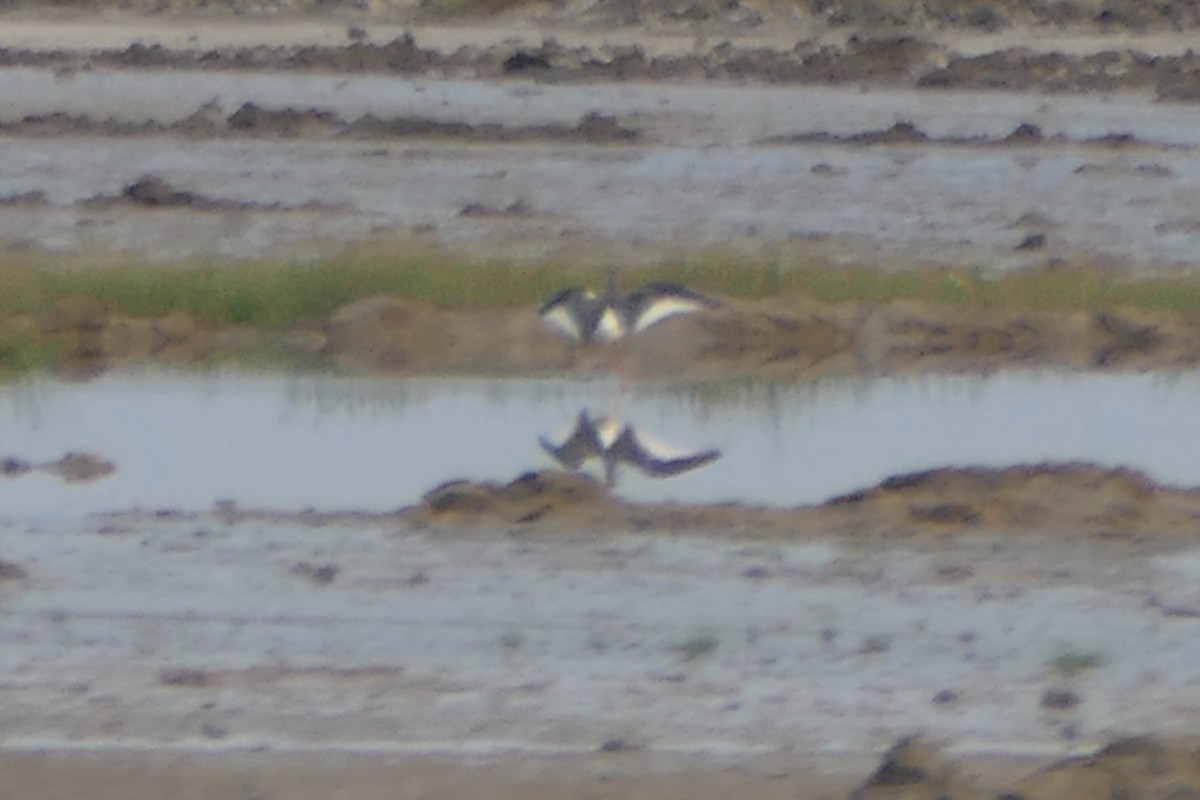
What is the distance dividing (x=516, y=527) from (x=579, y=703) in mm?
1804

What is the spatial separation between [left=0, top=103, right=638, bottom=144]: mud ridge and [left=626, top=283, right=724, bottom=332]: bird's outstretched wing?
559 centimetres

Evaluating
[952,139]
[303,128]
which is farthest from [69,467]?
[952,139]

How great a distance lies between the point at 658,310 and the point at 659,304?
0.09 ft

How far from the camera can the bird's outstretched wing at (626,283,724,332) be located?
11703 mm

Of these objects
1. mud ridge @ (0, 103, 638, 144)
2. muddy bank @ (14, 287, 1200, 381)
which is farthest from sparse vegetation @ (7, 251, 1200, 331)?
mud ridge @ (0, 103, 638, 144)

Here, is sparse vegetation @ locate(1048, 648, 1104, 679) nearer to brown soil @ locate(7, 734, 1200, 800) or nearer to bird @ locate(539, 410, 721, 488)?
brown soil @ locate(7, 734, 1200, 800)

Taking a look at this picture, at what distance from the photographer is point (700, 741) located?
20.5 ft

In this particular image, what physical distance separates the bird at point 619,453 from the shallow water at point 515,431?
65 mm

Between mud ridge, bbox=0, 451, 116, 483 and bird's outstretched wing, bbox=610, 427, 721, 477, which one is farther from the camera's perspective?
bird's outstretched wing, bbox=610, 427, 721, 477

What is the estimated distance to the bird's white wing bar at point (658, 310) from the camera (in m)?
11.7

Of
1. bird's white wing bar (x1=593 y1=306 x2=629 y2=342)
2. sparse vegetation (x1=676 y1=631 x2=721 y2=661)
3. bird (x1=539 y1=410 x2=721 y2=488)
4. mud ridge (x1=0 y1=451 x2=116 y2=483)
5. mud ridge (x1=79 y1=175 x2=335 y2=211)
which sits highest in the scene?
mud ridge (x1=79 y1=175 x2=335 y2=211)

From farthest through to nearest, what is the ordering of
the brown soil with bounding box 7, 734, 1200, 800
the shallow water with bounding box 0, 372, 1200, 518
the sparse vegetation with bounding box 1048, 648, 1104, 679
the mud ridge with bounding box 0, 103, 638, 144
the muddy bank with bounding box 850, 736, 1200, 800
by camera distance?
the mud ridge with bounding box 0, 103, 638, 144, the shallow water with bounding box 0, 372, 1200, 518, the sparse vegetation with bounding box 1048, 648, 1104, 679, the brown soil with bounding box 7, 734, 1200, 800, the muddy bank with bounding box 850, 736, 1200, 800

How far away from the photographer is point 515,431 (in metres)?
10.1

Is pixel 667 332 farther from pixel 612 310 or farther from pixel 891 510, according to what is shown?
pixel 891 510
